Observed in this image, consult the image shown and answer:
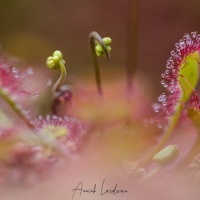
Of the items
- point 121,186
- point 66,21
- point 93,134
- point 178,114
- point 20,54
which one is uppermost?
point 66,21

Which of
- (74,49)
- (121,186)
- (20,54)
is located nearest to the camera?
(121,186)

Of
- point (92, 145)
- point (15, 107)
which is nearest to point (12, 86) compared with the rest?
point (15, 107)

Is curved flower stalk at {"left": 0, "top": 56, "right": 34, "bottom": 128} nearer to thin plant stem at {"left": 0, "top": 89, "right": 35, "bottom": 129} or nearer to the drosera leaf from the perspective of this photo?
thin plant stem at {"left": 0, "top": 89, "right": 35, "bottom": 129}

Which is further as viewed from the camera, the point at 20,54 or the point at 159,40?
the point at 159,40

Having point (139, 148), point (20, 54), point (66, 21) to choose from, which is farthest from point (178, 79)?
point (66, 21)

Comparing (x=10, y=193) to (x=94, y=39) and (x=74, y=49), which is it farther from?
(x=74, y=49)
